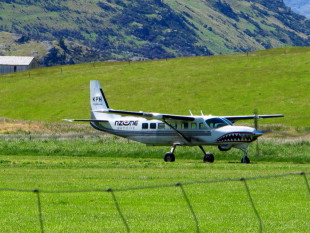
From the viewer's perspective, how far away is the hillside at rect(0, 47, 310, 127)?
9388cm

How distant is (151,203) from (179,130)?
1002 inches

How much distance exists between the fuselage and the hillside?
107 feet

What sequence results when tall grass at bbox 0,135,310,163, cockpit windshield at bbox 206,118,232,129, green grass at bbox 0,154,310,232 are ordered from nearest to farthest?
green grass at bbox 0,154,310,232, cockpit windshield at bbox 206,118,232,129, tall grass at bbox 0,135,310,163

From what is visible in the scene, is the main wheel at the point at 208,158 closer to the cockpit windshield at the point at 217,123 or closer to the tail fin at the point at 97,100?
the cockpit windshield at the point at 217,123

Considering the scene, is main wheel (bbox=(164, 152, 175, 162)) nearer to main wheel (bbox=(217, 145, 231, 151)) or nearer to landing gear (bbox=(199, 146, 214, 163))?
landing gear (bbox=(199, 146, 214, 163))

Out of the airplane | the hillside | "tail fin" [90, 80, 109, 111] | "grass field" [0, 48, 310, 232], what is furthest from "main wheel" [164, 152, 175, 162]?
the hillside

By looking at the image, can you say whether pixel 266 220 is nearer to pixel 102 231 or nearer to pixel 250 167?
pixel 102 231

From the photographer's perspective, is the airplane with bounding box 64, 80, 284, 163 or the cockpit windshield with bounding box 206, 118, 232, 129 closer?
the airplane with bounding box 64, 80, 284, 163

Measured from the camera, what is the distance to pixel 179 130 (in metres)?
50.1

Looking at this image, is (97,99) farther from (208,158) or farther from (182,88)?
(182,88)

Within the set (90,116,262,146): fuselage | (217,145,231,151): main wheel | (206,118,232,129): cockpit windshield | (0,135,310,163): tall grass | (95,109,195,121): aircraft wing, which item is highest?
(95,109,195,121): aircraft wing

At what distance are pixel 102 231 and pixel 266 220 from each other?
4.51m

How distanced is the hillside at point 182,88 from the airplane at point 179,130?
3261 centimetres

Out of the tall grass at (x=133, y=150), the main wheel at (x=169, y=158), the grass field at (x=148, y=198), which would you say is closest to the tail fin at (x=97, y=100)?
the tall grass at (x=133, y=150)
